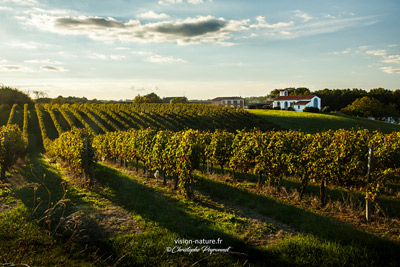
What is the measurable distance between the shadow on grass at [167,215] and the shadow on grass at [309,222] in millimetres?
2185

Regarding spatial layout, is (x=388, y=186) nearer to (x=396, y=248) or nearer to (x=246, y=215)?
(x=396, y=248)

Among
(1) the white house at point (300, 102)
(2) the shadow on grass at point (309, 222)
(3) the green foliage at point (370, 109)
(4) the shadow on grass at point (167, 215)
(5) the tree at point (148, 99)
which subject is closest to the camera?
(2) the shadow on grass at point (309, 222)

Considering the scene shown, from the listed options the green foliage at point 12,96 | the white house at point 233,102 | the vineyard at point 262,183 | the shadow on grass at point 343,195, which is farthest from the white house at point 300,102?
the green foliage at point 12,96

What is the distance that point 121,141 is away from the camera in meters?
18.8

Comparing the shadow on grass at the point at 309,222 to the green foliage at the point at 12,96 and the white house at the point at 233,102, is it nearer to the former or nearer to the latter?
the green foliage at the point at 12,96

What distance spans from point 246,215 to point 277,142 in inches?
159

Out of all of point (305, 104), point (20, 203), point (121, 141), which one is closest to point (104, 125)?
point (121, 141)

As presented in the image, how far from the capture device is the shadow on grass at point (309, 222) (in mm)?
6777

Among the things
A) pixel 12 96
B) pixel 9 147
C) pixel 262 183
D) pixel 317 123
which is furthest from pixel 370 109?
pixel 12 96

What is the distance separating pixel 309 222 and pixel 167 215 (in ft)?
15.7

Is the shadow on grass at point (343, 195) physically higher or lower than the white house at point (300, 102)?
lower

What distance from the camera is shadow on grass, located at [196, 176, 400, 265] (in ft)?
22.2

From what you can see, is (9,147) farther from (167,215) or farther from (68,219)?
(167,215)

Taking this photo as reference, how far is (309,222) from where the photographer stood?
8562 millimetres
